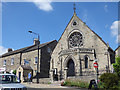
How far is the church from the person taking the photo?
71.2 feet

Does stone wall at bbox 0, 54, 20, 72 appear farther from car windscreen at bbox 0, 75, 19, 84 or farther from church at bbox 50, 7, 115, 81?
car windscreen at bbox 0, 75, 19, 84

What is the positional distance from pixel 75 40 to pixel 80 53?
4.25 meters

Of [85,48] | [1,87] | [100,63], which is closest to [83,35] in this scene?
[85,48]

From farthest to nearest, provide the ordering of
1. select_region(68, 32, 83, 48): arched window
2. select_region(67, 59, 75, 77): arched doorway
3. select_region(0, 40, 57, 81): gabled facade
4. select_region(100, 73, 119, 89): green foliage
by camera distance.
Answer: select_region(0, 40, 57, 81): gabled facade < select_region(68, 32, 83, 48): arched window < select_region(67, 59, 75, 77): arched doorway < select_region(100, 73, 119, 89): green foliage

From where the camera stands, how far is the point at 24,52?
113 feet

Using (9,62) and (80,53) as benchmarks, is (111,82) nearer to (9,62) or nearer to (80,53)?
(80,53)

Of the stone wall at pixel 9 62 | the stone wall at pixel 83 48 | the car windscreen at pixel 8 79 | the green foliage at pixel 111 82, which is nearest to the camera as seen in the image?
the car windscreen at pixel 8 79

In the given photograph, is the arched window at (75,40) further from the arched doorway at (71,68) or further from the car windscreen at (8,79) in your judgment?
the car windscreen at (8,79)

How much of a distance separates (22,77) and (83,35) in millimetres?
14969

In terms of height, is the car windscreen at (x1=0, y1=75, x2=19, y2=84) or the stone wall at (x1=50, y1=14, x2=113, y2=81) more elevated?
the stone wall at (x1=50, y1=14, x2=113, y2=81)

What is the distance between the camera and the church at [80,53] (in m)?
21.7

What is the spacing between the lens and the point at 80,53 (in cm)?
2231

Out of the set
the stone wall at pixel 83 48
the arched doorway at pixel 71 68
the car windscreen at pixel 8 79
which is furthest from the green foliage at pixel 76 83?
the car windscreen at pixel 8 79

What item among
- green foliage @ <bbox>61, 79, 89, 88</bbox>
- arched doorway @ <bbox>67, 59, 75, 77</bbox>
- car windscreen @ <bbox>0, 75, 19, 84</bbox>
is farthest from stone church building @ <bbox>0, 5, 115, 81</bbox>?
car windscreen @ <bbox>0, 75, 19, 84</bbox>
